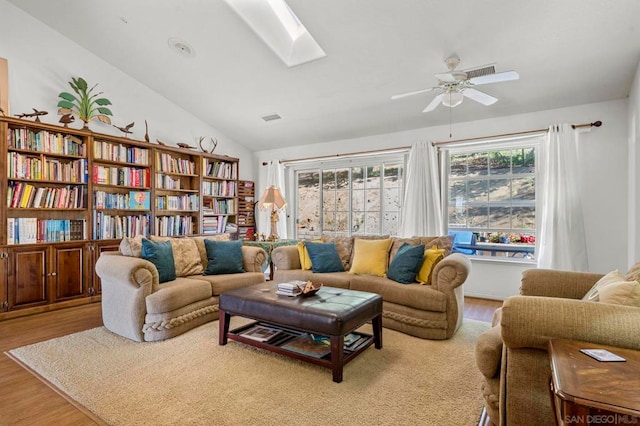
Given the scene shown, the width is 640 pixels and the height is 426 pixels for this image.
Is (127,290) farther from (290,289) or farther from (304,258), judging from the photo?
(304,258)

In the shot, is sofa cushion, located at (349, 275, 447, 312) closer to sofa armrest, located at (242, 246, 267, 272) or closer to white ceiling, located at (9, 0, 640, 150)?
sofa armrest, located at (242, 246, 267, 272)

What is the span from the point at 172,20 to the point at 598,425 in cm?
446

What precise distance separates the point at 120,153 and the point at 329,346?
12.4ft

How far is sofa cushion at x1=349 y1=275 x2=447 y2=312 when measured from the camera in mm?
2988

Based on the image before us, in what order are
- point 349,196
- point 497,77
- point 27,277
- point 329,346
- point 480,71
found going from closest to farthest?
point 329,346
point 497,77
point 480,71
point 27,277
point 349,196

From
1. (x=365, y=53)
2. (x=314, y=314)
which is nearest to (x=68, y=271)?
(x=314, y=314)

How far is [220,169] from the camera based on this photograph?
5.82 metres

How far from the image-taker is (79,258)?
403cm

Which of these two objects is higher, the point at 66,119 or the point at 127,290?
the point at 66,119

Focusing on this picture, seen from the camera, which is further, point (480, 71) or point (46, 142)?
point (46, 142)

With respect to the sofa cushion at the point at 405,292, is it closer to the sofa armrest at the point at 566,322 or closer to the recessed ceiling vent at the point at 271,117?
the sofa armrest at the point at 566,322

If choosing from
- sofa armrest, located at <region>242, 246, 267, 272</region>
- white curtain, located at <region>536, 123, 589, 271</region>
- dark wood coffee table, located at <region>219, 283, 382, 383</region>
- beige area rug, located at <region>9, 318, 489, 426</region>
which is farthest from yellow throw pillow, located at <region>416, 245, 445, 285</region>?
sofa armrest, located at <region>242, 246, 267, 272</region>

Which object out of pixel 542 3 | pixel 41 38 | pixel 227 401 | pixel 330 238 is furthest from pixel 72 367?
pixel 542 3

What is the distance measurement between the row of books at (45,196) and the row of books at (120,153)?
0.49 meters
